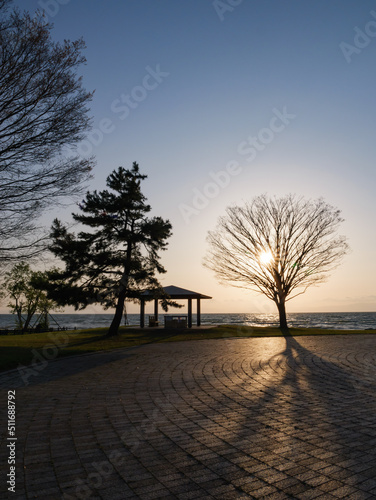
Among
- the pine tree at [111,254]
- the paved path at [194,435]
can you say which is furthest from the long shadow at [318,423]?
the pine tree at [111,254]

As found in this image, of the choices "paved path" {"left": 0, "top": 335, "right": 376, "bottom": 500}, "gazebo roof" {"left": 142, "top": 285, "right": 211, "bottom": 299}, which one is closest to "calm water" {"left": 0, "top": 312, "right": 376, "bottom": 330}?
"gazebo roof" {"left": 142, "top": 285, "right": 211, "bottom": 299}

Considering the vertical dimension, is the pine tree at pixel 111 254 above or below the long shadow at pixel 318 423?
above

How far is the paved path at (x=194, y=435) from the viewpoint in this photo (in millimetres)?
3127

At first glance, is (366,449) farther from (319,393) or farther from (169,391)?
(169,391)

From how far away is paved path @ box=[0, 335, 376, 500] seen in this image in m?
3.13

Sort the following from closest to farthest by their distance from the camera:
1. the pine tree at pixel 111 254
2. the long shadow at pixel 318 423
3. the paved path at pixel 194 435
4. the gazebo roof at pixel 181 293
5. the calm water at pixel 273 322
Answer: the paved path at pixel 194 435 < the long shadow at pixel 318 423 < the pine tree at pixel 111 254 < the gazebo roof at pixel 181 293 < the calm water at pixel 273 322

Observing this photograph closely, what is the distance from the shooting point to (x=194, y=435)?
441cm

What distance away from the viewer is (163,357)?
11.8 m

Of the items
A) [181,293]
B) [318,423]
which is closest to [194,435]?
[318,423]

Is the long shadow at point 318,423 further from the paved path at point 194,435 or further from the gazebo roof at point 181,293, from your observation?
the gazebo roof at point 181,293

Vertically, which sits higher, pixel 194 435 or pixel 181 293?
pixel 181 293

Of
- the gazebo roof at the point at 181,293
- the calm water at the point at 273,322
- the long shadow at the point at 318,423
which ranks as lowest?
the calm water at the point at 273,322

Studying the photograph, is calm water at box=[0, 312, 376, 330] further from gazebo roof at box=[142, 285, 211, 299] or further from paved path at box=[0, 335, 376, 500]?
paved path at box=[0, 335, 376, 500]

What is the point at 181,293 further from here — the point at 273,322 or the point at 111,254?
the point at 273,322
